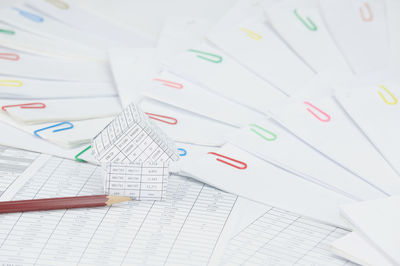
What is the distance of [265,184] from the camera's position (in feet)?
2.62

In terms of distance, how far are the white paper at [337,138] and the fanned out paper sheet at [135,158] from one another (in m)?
0.23

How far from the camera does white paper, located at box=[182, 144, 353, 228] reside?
76 centimetres

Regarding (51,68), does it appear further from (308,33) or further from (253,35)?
(308,33)

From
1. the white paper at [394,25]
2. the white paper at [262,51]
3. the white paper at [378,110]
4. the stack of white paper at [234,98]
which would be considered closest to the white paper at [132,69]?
the stack of white paper at [234,98]

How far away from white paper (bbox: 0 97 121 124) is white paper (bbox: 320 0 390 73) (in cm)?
46

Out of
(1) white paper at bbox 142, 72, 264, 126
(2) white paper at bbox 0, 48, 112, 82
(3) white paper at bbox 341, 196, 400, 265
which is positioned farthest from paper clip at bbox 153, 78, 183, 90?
(3) white paper at bbox 341, 196, 400, 265

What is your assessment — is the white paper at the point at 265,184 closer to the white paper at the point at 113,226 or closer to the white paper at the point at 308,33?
the white paper at the point at 113,226

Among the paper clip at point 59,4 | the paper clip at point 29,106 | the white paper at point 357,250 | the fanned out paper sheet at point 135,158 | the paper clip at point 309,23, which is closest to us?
the white paper at point 357,250

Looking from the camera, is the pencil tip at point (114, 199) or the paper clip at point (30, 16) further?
the paper clip at point (30, 16)

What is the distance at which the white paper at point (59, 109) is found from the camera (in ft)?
3.03

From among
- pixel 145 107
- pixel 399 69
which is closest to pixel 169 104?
pixel 145 107

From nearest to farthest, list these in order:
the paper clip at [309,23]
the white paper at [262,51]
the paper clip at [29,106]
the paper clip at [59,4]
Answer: the paper clip at [29,106]
the white paper at [262,51]
the paper clip at [309,23]
the paper clip at [59,4]

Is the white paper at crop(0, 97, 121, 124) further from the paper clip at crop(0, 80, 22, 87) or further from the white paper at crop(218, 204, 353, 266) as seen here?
the white paper at crop(218, 204, 353, 266)

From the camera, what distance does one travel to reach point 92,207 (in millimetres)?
747
